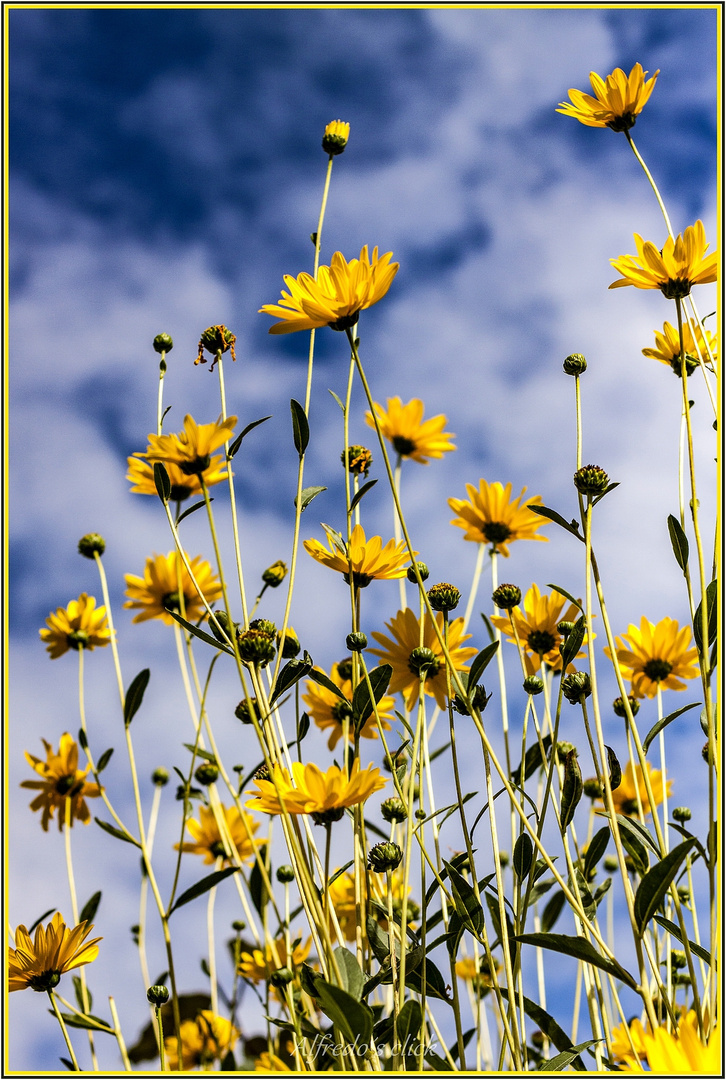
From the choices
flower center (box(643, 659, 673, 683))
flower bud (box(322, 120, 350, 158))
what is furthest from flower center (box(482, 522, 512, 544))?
flower bud (box(322, 120, 350, 158))

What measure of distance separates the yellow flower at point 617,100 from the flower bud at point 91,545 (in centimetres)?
100

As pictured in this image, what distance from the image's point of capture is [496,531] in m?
1.33

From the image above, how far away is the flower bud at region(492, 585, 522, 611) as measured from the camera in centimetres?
110

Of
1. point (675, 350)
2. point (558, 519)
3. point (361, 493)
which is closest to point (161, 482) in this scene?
point (361, 493)

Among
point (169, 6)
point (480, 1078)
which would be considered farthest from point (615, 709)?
point (169, 6)

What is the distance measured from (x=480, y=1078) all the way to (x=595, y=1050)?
8.6 inches

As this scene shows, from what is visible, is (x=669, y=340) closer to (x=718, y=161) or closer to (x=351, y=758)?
(x=718, y=161)

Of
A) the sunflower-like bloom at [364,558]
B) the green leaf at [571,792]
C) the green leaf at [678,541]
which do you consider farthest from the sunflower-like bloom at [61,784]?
the green leaf at [678,541]

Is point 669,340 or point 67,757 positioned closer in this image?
point 669,340

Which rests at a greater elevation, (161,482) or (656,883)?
(161,482)

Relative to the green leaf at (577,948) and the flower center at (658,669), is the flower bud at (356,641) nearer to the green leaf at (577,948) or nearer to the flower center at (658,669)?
the green leaf at (577,948)

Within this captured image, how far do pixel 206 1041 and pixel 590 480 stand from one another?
1.09 m

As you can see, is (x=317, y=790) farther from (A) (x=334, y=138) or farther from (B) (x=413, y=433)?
(B) (x=413, y=433)

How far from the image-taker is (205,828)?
1.66 m
